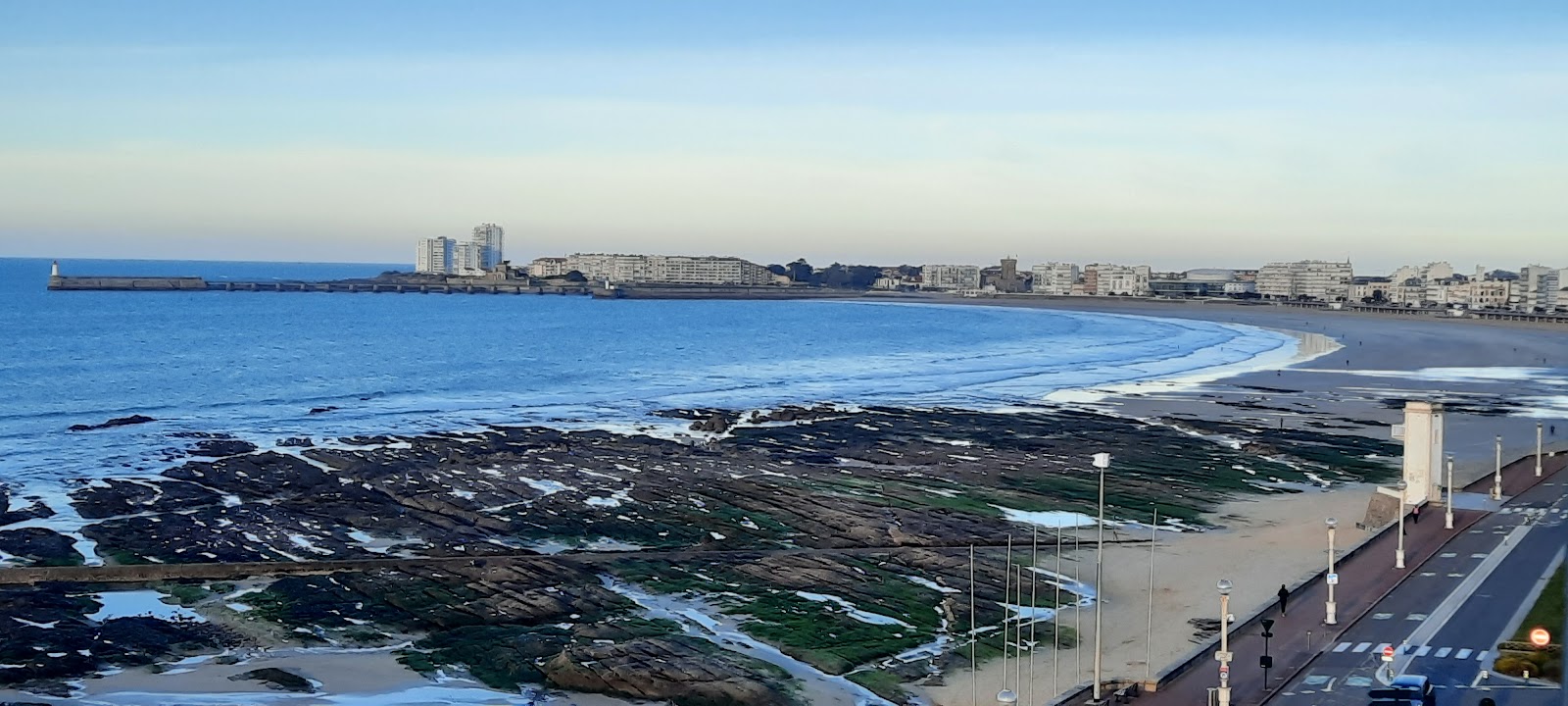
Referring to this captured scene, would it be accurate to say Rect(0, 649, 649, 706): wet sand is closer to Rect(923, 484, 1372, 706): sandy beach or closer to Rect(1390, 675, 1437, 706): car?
Rect(923, 484, 1372, 706): sandy beach

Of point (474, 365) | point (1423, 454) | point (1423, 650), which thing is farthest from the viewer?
point (474, 365)

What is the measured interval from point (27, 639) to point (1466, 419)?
43.4m

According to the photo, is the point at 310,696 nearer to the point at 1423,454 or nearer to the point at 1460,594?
the point at 1460,594

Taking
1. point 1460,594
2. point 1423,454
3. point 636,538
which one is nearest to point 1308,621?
point 1460,594

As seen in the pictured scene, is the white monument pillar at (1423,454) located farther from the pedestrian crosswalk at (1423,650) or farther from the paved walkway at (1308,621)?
the pedestrian crosswalk at (1423,650)

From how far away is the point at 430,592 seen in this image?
934 inches

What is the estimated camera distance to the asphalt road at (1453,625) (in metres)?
17.0

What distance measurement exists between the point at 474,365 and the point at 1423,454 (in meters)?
53.4

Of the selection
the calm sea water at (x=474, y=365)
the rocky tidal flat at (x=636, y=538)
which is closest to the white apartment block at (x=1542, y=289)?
the calm sea water at (x=474, y=365)

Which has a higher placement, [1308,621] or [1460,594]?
[1460,594]

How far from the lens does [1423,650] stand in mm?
18656

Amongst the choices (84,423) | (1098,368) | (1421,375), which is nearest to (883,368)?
(1098,368)

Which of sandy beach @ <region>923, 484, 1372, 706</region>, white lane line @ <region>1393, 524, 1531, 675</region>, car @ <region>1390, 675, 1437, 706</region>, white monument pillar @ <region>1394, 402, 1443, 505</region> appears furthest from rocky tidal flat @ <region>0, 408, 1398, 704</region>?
car @ <region>1390, 675, 1437, 706</region>

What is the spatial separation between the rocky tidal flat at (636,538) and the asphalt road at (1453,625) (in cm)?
497
